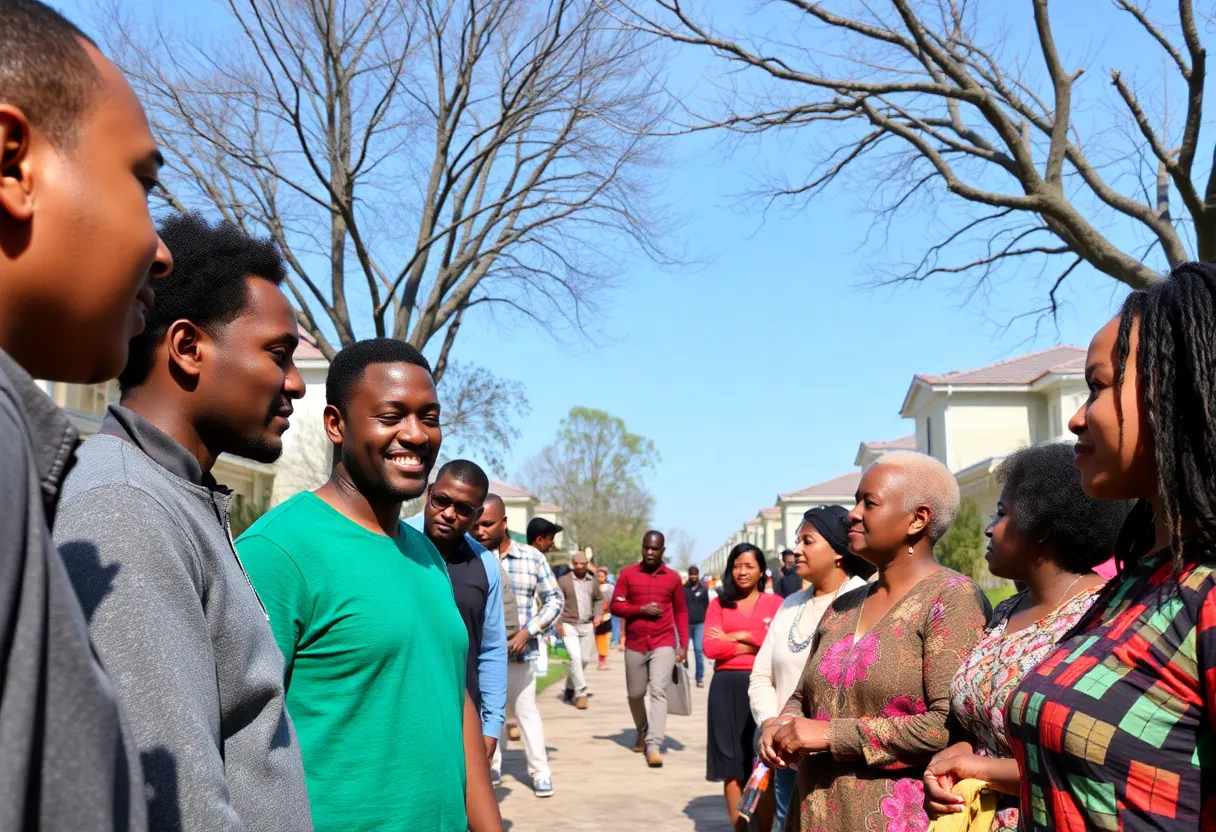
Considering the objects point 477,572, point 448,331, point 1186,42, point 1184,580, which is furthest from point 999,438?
point 1184,580

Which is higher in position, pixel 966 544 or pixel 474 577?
pixel 966 544

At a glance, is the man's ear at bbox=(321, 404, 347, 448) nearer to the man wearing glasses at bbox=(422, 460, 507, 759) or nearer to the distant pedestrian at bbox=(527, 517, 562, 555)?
the man wearing glasses at bbox=(422, 460, 507, 759)

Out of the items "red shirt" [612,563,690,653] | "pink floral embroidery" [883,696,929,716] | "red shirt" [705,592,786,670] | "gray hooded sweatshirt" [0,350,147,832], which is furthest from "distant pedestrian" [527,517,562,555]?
"gray hooded sweatshirt" [0,350,147,832]

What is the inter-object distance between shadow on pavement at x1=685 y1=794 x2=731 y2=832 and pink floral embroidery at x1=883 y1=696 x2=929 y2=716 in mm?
5117

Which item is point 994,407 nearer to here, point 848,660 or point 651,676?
point 651,676

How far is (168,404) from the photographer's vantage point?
2.04 meters

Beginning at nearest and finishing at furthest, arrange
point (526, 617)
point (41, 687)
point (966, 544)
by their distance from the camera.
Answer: point (41, 687)
point (526, 617)
point (966, 544)

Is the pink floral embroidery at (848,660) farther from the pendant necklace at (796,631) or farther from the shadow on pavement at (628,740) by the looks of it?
the shadow on pavement at (628,740)

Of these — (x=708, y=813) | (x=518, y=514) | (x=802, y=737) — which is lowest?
(x=708, y=813)

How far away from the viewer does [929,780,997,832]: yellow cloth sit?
3158 mm

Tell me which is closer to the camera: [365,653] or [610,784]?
[365,653]

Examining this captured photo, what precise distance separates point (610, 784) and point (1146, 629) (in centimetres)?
892

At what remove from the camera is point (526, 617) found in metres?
10.1

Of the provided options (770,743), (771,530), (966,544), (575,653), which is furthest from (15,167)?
(771,530)
